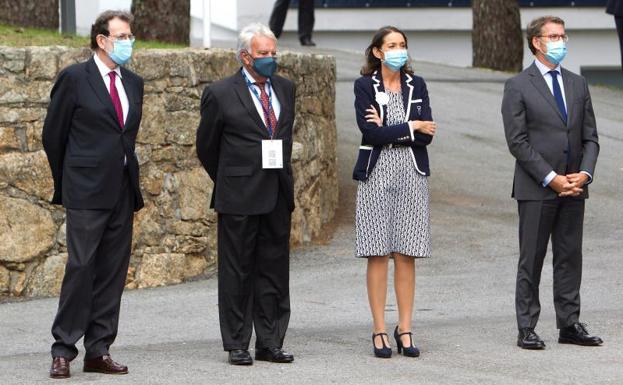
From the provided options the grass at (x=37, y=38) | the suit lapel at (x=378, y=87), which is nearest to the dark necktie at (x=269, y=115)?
the suit lapel at (x=378, y=87)

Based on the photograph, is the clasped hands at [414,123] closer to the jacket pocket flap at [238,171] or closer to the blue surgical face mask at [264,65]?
the blue surgical face mask at [264,65]

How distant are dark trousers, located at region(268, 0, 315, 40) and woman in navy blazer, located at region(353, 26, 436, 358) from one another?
15640 mm

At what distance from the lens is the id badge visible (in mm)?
8383

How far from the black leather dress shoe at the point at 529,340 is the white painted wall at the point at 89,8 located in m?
17.0

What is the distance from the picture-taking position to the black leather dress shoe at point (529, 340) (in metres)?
8.73

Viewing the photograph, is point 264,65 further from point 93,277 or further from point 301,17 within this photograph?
point 301,17

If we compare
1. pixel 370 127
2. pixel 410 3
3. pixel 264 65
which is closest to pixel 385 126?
pixel 370 127

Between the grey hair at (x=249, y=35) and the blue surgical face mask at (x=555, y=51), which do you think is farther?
the blue surgical face mask at (x=555, y=51)

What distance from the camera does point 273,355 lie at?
8438 millimetres

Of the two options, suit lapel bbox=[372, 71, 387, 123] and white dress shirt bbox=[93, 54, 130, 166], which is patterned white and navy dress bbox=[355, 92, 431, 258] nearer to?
suit lapel bbox=[372, 71, 387, 123]

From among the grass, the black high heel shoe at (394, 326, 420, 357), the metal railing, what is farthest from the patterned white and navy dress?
the metal railing

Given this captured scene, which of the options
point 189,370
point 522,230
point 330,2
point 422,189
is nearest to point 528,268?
point 522,230

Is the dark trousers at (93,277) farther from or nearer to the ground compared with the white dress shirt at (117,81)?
nearer to the ground

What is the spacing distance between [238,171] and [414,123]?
38.5 inches
